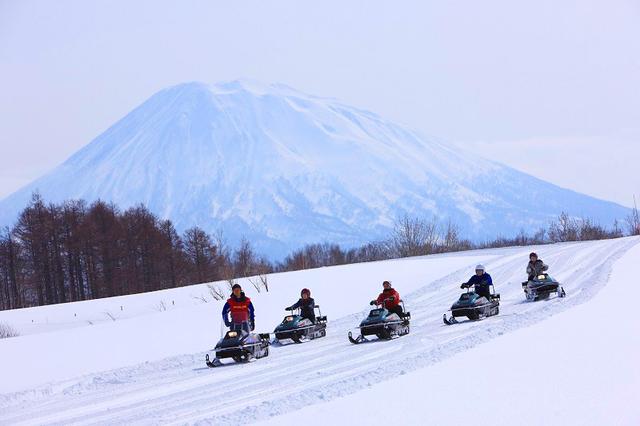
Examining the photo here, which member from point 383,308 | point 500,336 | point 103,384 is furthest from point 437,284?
point 103,384

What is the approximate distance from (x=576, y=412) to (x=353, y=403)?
11.0 feet

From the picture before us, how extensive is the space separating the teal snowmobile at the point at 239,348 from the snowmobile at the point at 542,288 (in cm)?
1127

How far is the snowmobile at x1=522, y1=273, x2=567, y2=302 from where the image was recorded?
28.1 m

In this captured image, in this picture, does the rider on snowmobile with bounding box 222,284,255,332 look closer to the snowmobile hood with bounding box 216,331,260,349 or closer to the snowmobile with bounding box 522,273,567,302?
the snowmobile hood with bounding box 216,331,260,349

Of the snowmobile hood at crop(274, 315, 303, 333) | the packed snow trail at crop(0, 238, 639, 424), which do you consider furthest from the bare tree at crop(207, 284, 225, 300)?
the snowmobile hood at crop(274, 315, 303, 333)

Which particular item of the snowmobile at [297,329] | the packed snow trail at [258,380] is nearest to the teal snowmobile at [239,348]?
the packed snow trail at [258,380]

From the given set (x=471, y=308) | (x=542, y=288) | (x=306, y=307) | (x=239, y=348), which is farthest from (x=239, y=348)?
(x=542, y=288)

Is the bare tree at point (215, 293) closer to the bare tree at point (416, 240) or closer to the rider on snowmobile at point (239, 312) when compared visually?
the rider on snowmobile at point (239, 312)

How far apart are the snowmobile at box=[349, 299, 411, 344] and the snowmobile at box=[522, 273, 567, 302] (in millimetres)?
7107

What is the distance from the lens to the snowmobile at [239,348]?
65.8 feet

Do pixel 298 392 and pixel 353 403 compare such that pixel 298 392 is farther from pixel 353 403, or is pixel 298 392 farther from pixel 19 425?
pixel 19 425

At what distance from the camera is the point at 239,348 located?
2005cm

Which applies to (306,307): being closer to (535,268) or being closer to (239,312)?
(239,312)

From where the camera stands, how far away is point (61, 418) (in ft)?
47.5
